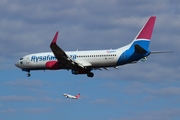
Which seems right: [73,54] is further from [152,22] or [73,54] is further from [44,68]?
[152,22]

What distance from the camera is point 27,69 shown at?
156 meters

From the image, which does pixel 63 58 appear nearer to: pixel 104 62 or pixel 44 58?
pixel 44 58

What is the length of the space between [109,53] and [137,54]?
553 centimetres

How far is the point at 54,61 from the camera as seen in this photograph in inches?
5925

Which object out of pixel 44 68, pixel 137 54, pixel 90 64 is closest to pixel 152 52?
pixel 137 54

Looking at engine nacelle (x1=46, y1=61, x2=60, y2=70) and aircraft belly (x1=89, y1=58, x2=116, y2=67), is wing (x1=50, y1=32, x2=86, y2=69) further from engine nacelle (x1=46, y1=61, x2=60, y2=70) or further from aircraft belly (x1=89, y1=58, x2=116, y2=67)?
aircraft belly (x1=89, y1=58, x2=116, y2=67)

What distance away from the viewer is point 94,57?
14725 centimetres

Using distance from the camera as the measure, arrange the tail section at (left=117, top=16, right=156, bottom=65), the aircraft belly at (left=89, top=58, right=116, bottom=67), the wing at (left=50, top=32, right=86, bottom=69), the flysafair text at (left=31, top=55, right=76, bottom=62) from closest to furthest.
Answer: the tail section at (left=117, top=16, right=156, bottom=65), the wing at (left=50, top=32, right=86, bottom=69), the aircraft belly at (left=89, top=58, right=116, bottom=67), the flysafair text at (left=31, top=55, right=76, bottom=62)

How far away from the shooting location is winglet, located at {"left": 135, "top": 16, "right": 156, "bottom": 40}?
148250 millimetres

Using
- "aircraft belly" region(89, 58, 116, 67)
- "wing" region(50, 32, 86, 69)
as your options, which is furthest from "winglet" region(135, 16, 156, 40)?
"wing" region(50, 32, 86, 69)

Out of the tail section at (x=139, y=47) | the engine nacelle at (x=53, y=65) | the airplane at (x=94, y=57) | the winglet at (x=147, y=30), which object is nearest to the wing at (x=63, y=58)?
the airplane at (x=94, y=57)

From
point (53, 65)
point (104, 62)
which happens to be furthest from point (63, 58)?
point (104, 62)

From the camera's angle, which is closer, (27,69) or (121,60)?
(121,60)

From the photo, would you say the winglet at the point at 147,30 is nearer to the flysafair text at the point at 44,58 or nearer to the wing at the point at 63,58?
the wing at the point at 63,58
